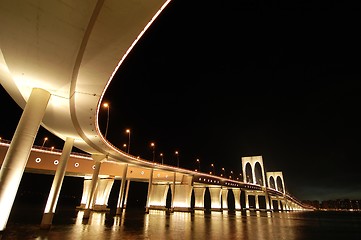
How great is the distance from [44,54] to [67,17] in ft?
10.4

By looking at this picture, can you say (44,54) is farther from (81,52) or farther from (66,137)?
(66,137)

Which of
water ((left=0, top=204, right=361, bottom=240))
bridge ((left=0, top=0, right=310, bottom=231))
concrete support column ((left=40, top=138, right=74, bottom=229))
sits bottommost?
water ((left=0, top=204, right=361, bottom=240))

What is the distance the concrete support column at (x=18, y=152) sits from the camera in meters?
10.9

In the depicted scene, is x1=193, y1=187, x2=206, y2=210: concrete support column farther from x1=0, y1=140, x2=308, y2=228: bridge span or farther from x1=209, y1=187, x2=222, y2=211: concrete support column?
x1=209, y1=187, x2=222, y2=211: concrete support column

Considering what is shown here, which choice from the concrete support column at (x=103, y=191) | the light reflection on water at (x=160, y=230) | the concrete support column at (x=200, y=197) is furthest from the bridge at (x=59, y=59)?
the concrete support column at (x=200, y=197)

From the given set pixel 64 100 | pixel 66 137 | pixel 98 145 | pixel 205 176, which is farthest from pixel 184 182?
pixel 64 100

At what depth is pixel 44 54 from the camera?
9.46 metres

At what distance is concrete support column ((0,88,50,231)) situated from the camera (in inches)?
428

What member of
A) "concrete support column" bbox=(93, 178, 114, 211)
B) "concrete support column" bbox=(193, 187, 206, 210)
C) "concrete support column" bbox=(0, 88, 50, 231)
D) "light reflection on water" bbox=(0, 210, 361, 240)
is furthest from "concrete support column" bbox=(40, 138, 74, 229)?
"concrete support column" bbox=(193, 187, 206, 210)

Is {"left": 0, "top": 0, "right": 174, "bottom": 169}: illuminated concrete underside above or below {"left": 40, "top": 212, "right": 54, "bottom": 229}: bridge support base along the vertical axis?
above

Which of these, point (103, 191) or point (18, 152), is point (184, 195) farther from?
point (18, 152)

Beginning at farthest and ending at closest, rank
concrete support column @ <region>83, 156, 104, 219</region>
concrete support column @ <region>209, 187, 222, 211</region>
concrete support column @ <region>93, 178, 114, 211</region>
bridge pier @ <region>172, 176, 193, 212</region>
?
concrete support column @ <region>209, 187, 222, 211</region> → bridge pier @ <region>172, 176, 193, 212</region> → concrete support column @ <region>93, 178, 114, 211</region> → concrete support column @ <region>83, 156, 104, 219</region>

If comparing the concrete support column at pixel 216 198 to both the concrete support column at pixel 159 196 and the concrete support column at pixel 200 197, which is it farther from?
the concrete support column at pixel 159 196

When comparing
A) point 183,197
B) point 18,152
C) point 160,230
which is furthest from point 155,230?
point 183,197
